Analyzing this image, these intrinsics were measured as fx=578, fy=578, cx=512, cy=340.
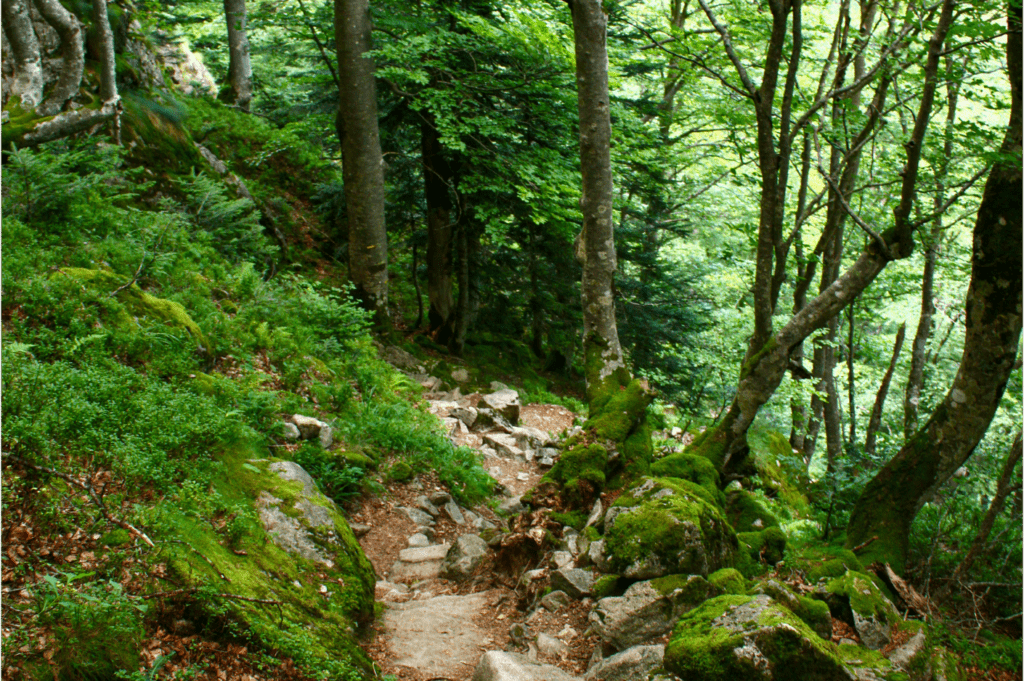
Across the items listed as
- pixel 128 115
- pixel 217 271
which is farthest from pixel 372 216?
pixel 128 115

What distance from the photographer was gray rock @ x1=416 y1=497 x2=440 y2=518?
20.7ft

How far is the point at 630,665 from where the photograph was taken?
3375 millimetres

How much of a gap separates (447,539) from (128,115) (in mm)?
7776

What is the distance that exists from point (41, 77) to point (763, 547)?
942 centimetres

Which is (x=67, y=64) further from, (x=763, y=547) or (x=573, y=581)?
(x=763, y=547)

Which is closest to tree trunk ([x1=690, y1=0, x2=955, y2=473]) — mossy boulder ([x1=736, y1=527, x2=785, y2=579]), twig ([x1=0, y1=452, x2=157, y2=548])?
mossy boulder ([x1=736, y1=527, x2=785, y2=579])

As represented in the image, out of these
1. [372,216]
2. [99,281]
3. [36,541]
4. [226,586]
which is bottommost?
[226,586]

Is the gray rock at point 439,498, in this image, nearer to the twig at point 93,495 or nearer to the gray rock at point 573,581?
the gray rock at point 573,581

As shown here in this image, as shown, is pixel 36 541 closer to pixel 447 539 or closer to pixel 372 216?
pixel 447 539

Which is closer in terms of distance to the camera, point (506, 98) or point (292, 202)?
point (506, 98)

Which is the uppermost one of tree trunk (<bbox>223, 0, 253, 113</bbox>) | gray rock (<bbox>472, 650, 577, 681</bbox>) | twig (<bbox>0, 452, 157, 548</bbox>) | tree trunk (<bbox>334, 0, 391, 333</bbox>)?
tree trunk (<bbox>223, 0, 253, 113</bbox>)

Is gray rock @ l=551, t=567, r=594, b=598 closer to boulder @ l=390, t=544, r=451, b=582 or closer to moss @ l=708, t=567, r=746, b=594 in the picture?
moss @ l=708, t=567, r=746, b=594

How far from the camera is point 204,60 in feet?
63.7

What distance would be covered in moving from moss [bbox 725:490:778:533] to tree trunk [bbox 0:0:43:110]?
915cm
